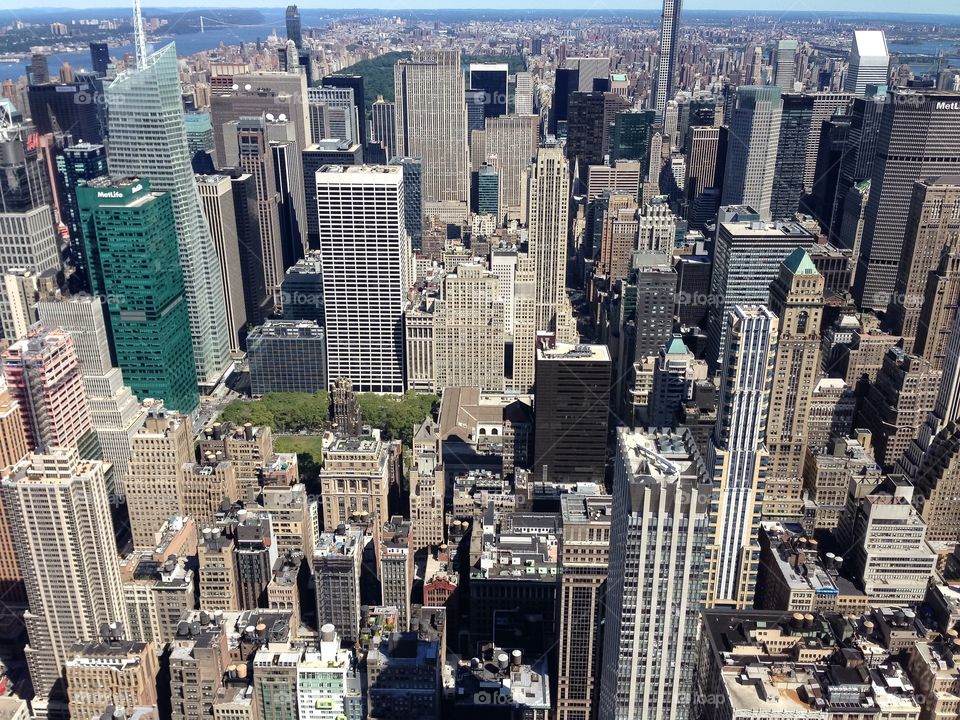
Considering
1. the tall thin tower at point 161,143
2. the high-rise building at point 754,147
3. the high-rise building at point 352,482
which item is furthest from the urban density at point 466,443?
the high-rise building at point 754,147

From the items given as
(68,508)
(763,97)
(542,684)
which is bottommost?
(542,684)

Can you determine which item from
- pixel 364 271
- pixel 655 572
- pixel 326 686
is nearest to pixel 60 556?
pixel 326 686

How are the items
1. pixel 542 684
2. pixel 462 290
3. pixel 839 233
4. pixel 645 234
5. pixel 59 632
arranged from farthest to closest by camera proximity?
pixel 839 233
pixel 645 234
pixel 462 290
pixel 59 632
pixel 542 684

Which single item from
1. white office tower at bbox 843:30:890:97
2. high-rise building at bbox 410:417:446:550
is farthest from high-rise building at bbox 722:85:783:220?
high-rise building at bbox 410:417:446:550

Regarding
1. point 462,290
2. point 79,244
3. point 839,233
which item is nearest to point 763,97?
point 839,233

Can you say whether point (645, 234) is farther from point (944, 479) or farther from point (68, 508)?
point (68, 508)
